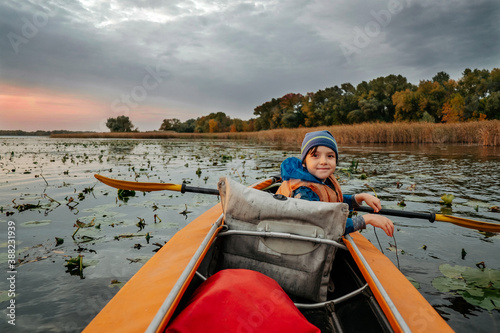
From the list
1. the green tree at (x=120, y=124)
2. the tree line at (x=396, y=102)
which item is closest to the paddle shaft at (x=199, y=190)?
the tree line at (x=396, y=102)

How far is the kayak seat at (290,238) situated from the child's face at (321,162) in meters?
0.77

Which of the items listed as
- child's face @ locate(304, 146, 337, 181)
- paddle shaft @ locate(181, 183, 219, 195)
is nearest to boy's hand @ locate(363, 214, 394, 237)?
child's face @ locate(304, 146, 337, 181)

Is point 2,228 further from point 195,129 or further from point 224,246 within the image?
point 195,129

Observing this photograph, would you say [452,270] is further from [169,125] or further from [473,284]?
[169,125]

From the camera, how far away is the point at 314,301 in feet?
6.82

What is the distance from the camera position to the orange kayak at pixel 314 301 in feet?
4.49

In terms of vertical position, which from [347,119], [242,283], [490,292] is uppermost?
[347,119]

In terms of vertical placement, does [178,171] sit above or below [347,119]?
below

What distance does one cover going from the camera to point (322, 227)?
1.97m

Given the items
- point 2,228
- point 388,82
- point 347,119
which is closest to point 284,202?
point 2,228

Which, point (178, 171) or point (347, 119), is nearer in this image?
point (178, 171)

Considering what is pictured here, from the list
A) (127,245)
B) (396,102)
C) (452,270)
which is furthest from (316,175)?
(396,102)

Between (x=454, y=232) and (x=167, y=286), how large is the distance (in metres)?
4.21

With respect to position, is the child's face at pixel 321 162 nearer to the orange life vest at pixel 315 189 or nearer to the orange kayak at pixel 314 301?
the orange life vest at pixel 315 189
